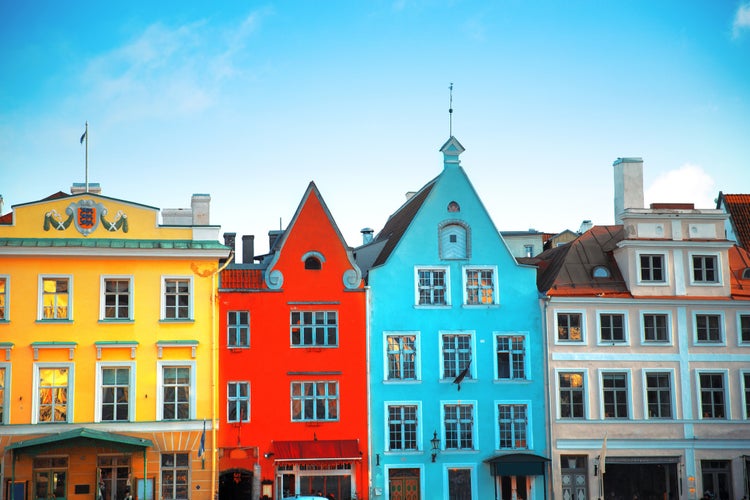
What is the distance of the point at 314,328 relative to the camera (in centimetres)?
5166

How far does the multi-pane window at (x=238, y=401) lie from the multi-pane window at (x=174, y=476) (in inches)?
103

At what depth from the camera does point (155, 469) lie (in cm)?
4903

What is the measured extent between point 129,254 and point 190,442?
843cm

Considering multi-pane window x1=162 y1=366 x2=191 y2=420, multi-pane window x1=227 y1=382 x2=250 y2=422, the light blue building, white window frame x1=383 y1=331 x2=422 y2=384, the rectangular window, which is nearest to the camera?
multi-pane window x1=162 y1=366 x2=191 y2=420

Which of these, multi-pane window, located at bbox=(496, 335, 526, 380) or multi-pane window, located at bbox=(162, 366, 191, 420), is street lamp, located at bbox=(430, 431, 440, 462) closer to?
multi-pane window, located at bbox=(496, 335, 526, 380)

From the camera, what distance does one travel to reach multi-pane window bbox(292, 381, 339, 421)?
2008 inches

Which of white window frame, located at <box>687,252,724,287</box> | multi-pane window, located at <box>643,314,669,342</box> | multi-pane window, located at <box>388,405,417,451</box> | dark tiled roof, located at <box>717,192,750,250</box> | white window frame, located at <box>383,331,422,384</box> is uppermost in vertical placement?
dark tiled roof, located at <box>717,192,750,250</box>

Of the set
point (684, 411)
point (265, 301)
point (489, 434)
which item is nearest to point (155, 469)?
point (265, 301)

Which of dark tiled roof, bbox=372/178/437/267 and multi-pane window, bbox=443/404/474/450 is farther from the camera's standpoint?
dark tiled roof, bbox=372/178/437/267

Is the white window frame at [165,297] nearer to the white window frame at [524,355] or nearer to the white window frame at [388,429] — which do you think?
the white window frame at [388,429]

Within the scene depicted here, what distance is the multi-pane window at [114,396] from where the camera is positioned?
4925 centimetres

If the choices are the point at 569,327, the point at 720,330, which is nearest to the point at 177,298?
the point at 569,327

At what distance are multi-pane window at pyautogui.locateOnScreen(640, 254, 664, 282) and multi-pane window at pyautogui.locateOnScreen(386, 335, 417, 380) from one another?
37.6ft

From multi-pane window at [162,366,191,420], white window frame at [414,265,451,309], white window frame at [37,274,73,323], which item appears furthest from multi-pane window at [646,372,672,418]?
white window frame at [37,274,73,323]
